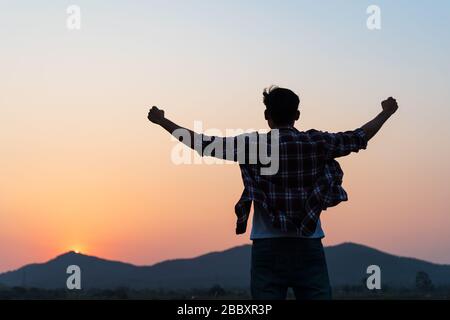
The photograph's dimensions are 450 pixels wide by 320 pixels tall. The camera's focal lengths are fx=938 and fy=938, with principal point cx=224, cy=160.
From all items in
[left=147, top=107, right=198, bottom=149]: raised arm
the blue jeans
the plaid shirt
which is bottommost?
the blue jeans

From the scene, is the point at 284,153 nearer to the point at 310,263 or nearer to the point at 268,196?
the point at 268,196

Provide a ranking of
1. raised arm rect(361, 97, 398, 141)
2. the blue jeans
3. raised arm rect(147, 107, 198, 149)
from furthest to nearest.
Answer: raised arm rect(361, 97, 398, 141) → raised arm rect(147, 107, 198, 149) → the blue jeans

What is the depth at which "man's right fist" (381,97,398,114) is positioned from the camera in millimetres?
7449

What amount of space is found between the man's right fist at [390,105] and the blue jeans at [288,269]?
1.36 m

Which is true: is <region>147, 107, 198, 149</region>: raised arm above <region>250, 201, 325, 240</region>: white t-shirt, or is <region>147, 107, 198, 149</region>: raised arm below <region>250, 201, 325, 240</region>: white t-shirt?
above

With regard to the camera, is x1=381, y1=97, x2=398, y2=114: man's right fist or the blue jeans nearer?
the blue jeans

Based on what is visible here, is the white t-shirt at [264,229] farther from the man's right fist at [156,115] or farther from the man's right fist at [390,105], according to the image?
the man's right fist at [390,105]

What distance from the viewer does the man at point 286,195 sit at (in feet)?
22.1

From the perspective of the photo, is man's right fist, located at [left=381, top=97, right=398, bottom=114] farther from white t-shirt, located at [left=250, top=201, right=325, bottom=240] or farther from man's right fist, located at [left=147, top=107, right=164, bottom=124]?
man's right fist, located at [left=147, top=107, right=164, bottom=124]

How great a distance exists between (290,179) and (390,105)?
118cm

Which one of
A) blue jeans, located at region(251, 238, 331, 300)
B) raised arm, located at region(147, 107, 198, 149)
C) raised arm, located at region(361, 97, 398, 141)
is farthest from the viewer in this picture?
raised arm, located at region(361, 97, 398, 141)

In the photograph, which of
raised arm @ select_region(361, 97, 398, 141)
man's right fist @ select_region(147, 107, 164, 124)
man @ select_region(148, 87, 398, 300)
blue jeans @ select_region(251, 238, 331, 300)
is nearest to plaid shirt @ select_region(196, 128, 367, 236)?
man @ select_region(148, 87, 398, 300)
